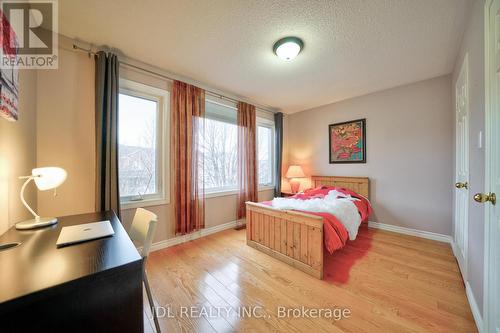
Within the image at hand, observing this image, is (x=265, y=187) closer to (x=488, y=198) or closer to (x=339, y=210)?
(x=339, y=210)

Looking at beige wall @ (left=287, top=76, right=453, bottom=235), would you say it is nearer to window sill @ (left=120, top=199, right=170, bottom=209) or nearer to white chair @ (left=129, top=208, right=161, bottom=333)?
window sill @ (left=120, top=199, right=170, bottom=209)

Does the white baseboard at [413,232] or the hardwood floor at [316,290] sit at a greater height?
the white baseboard at [413,232]

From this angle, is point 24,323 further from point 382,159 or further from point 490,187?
point 382,159

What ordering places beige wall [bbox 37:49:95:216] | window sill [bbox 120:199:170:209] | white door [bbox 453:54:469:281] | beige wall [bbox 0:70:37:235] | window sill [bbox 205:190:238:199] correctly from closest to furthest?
beige wall [bbox 0:70:37:235], white door [bbox 453:54:469:281], beige wall [bbox 37:49:95:216], window sill [bbox 120:199:170:209], window sill [bbox 205:190:238:199]

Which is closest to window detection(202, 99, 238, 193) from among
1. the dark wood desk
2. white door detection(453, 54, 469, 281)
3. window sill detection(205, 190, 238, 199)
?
window sill detection(205, 190, 238, 199)

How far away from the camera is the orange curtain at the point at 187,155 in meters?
2.70

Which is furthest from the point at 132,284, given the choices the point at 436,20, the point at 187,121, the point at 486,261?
the point at 436,20

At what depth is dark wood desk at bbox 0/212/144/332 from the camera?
59cm

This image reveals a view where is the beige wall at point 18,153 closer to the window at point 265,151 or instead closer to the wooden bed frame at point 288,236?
the wooden bed frame at point 288,236

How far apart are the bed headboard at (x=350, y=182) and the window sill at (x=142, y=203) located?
9.47ft

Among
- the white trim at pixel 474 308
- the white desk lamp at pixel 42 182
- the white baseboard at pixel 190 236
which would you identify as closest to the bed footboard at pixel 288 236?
the white baseboard at pixel 190 236

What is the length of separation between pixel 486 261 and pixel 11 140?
3.08 meters

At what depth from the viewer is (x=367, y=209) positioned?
3.16 m

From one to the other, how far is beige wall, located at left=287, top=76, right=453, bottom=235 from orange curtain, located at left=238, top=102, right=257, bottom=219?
5.49 ft
